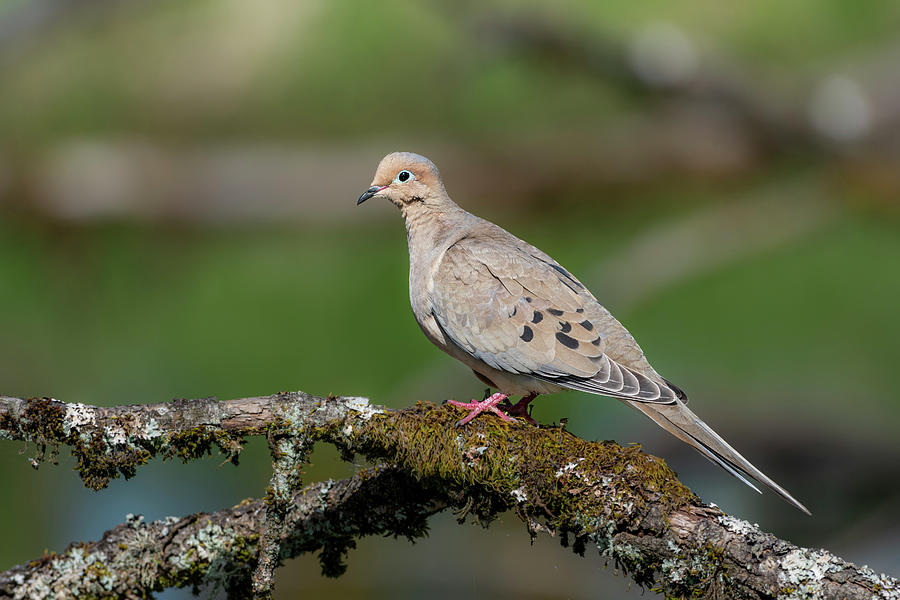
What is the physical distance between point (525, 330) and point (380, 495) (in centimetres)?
93

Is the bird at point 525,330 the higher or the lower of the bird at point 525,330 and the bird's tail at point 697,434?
the higher

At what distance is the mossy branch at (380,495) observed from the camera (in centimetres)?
298

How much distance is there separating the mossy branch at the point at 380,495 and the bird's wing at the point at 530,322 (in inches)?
21.1

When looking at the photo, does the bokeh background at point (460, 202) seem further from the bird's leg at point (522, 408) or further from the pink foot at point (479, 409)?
the pink foot at point (479, 409)

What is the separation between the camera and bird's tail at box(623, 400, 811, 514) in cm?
346

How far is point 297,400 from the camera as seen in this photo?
332cm

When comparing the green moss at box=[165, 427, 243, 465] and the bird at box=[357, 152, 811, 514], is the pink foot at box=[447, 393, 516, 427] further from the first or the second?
the green moss at box=[165, 427, 243, 465]

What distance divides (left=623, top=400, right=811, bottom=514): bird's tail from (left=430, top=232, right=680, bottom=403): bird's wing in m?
0.07

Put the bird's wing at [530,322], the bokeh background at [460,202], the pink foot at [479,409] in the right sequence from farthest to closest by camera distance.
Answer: the bokeh background at [460,202] < the bird's wing at [530,322] < the pink foot at [479,409]

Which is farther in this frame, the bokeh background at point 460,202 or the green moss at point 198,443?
the bokeh background at point 460,202

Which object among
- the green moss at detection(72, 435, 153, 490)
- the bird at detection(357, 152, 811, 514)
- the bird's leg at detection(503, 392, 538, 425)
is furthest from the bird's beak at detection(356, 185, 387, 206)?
the green moss at detection(72, 435, 153, 490)

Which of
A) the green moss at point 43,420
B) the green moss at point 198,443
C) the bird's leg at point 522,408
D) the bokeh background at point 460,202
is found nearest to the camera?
the green moss at point 43,420

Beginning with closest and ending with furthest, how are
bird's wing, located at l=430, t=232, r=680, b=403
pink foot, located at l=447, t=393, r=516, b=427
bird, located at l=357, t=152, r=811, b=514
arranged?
pink foot, located at l=447, t=393, r=516, b=427 < bird, located at l=357, t=152, r=811, b=514 < bird's wing, located at l=430, t=232, r=680, b=403

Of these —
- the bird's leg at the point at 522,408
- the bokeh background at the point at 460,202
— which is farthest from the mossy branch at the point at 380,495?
the bokeh background at the point at 460,202
